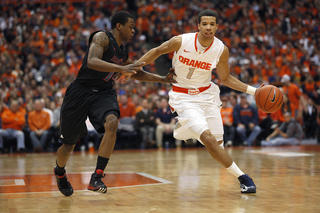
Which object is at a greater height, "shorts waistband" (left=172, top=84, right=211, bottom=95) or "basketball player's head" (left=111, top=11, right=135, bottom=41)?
"basketball player's head" (left=111, top=11, right=135, bottom=41)

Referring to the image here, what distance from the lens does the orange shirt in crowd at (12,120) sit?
37.5 ft

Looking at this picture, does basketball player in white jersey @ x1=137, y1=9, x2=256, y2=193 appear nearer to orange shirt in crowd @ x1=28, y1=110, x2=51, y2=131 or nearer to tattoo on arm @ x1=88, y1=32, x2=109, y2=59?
tattoo on arm @ x1=88, y1=32, x2=109, y2=59

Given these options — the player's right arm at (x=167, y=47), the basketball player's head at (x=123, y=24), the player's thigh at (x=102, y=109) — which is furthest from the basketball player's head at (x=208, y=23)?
the player's thigh at (x=102, y=109)

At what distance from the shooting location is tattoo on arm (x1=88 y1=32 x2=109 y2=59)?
173 inches

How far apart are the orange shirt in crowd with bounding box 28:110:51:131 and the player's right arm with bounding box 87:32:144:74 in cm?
762

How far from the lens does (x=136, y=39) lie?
1814 cm

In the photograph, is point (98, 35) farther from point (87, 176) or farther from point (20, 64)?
point (20, 64)

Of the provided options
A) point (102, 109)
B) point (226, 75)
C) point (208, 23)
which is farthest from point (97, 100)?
point (226, 75)

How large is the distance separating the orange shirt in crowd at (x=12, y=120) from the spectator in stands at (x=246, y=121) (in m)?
6.52

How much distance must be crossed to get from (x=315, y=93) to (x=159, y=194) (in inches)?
448

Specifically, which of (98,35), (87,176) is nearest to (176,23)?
(87,176)

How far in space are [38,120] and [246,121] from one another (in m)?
6.40

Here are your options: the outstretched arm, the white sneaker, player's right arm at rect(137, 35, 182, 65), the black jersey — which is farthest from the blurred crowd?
the black jersey

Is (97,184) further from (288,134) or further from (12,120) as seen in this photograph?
(288,134)
